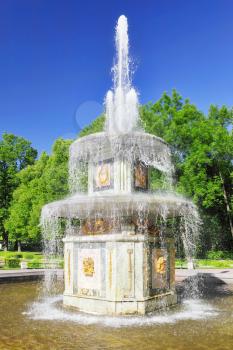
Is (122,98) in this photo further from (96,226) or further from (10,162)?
(10,162)

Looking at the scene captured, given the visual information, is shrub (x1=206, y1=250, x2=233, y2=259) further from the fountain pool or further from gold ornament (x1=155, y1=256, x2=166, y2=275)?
gold ornament (x1=155, y1=256, x2=166, y2=275)

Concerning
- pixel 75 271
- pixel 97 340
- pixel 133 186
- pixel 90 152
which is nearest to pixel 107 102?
pixel 90 152

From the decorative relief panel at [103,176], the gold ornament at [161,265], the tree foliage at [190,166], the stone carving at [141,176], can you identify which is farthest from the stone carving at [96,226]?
the tree foliage at [190,166]

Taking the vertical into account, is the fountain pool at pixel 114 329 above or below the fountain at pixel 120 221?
below

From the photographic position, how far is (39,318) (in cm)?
1116

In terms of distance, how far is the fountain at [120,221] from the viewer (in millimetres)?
11695

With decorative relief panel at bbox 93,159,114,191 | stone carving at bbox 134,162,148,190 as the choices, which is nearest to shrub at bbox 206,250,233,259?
stone carving at bbox 134,162,148,190

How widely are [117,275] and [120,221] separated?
1768 mm

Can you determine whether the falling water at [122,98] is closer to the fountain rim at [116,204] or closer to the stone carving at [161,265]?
the fountain rim at [116,204]

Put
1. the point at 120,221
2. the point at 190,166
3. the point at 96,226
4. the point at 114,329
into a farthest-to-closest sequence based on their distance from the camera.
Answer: the point at 190,166, the point at 96,226, the point at 120,221, the point at 114,329

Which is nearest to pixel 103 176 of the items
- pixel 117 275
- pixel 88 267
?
pixel 88 267

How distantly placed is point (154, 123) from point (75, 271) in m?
27.1

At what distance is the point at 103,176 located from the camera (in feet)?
44.8

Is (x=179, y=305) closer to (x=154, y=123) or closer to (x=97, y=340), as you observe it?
(x=97, y=340)
